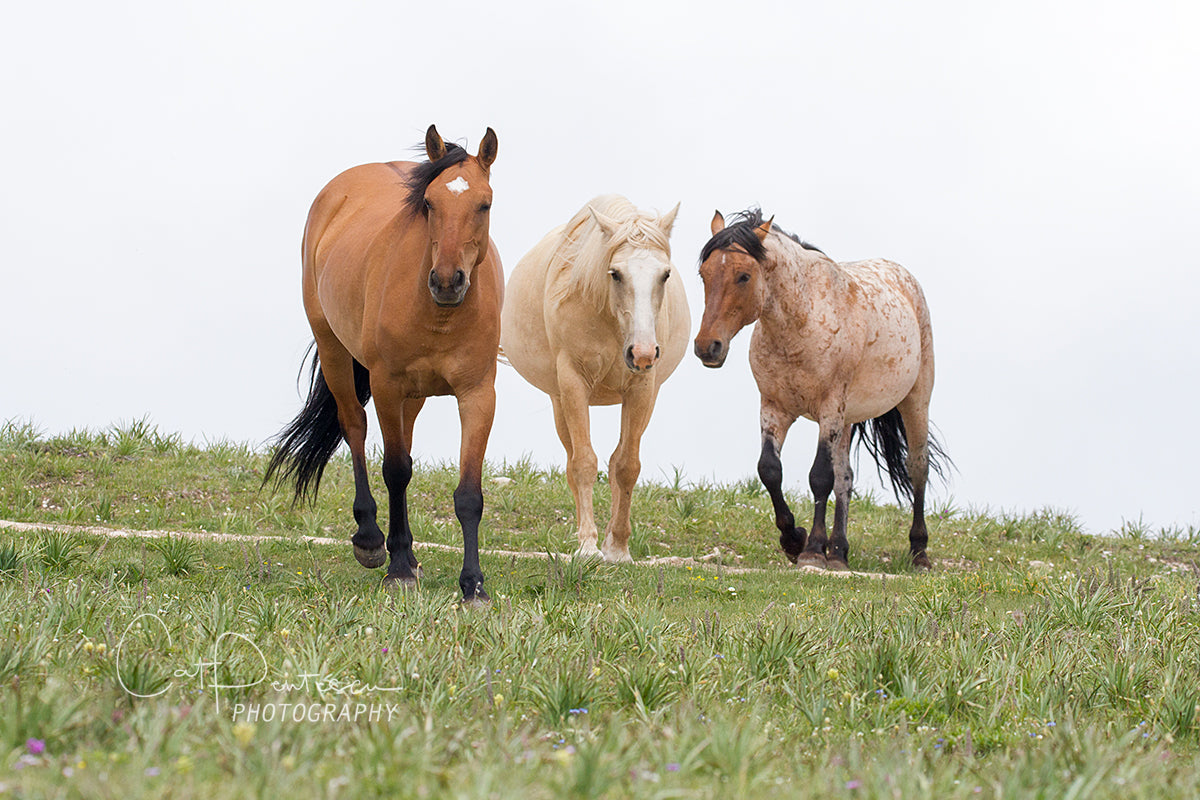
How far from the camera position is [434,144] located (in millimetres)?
6035

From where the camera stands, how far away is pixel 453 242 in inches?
221

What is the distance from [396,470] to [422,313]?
1.24 metres

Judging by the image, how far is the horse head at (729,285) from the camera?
854cm

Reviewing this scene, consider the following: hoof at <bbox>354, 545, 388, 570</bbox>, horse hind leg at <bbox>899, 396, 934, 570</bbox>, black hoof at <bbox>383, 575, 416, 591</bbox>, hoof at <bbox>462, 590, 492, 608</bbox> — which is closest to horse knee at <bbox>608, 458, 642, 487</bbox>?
hoof at <bbox>354, 545, 388, 570</bbox>

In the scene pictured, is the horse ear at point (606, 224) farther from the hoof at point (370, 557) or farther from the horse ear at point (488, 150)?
the hoof at point (370, 557)

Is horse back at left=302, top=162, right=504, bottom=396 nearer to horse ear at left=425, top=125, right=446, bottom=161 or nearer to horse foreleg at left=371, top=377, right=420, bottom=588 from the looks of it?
horse foreleg at left=371, top=377, right=420, bottom=588

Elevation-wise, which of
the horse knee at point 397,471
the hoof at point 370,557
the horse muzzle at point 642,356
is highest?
the horse muzzle at point 642,356

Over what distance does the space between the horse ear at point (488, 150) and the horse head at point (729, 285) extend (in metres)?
3.01

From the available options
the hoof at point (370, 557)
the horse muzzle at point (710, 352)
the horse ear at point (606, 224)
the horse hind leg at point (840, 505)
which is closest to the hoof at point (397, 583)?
the hoof at point (370, 557)

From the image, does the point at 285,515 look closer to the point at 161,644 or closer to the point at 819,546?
the point at 819,546

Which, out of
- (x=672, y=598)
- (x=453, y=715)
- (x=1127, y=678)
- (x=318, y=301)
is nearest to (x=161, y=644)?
(x=453, y=715)

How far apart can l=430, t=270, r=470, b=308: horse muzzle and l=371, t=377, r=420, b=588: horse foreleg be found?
94 cm

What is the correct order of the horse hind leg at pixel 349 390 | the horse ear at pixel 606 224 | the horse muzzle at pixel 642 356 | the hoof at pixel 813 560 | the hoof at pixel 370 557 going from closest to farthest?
the horse muzzle at pixel 642 356
the horse ear at pixel 606 224
the hoof at pixel 370 557
the horse hind leg at pixel 349 390
the hoof at pixel 813 560

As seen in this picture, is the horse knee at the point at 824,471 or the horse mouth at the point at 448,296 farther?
the horse knee at the point at 824,471
